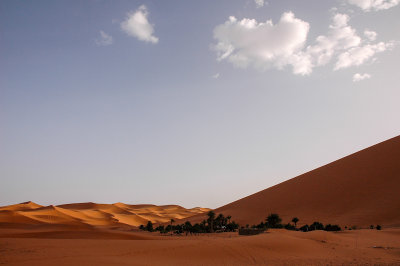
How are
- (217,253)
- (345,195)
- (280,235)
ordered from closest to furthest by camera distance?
(217,253)
(280,235)
(345,195)

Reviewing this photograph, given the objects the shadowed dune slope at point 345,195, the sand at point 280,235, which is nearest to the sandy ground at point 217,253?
the sand at point 280,235

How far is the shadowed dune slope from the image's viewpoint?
32.0 meters

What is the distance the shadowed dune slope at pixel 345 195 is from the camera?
32.0m

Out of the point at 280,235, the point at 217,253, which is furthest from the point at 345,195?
the point at 217,253

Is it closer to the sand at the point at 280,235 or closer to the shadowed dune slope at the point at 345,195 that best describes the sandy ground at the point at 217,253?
the sand at the point at 280,235

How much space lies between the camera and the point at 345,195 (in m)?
38.8

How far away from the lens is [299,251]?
1438cm

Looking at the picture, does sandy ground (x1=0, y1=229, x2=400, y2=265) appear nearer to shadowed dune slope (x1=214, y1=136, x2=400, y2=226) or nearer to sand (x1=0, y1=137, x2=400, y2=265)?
sand (x1=0, y1=137, x2=400, y2=265)

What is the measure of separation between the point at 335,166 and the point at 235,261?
45979mm

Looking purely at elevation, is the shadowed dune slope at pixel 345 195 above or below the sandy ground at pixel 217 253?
above

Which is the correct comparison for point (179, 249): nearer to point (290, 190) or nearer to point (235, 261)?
point (235, 261)

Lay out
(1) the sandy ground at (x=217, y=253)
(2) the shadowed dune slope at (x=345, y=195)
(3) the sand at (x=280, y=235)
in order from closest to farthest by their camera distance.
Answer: (1) the sandy ground at (x=217, y=253) < (3) the sand at (x=280, y=235) < (2) the shadowed dune slope at (x=345, y=195)

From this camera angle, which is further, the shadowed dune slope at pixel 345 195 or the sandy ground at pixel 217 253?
the shadowed dune slope at pixel 345 195

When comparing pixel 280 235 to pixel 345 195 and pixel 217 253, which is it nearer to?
pixel 217 253
